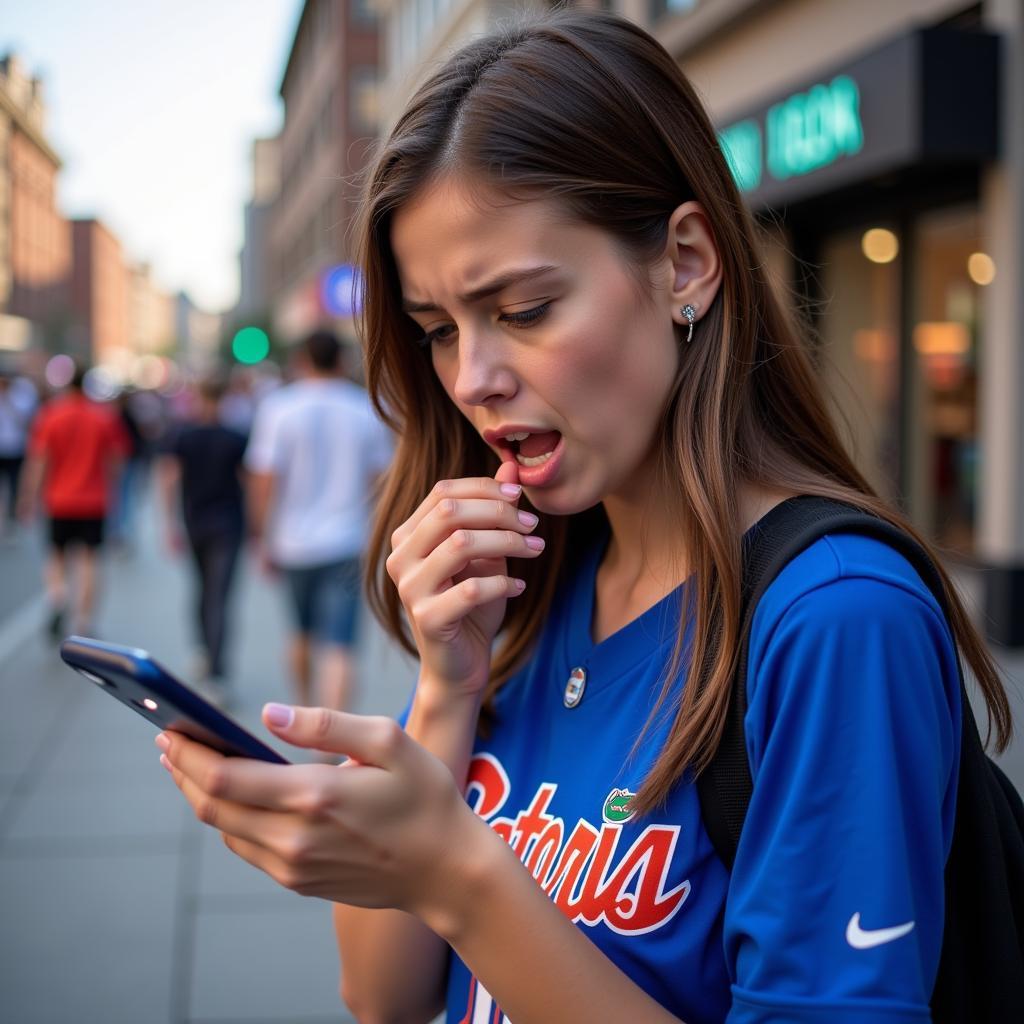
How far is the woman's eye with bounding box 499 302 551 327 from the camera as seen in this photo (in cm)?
150

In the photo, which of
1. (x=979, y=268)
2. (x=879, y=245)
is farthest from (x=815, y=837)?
(x=879, y=245)

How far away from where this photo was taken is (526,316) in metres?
1.51

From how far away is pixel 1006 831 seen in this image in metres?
1.36

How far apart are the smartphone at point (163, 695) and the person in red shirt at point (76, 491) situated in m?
8.82

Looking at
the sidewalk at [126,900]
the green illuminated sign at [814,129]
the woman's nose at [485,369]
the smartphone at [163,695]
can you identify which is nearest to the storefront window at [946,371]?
the green illuminated sign at [814,129]

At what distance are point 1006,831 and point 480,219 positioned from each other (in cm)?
97

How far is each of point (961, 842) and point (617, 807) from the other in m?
0.39

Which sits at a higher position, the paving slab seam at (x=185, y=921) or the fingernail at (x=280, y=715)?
the fingernail at (x=280, y=715)

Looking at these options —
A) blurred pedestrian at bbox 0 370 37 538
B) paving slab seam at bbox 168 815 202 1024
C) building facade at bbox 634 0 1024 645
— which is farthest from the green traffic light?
paving slab seam at bbox 168 815 202 1024

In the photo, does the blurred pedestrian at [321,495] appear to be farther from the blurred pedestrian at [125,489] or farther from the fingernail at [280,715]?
the blurred pedestrian at [125,489]

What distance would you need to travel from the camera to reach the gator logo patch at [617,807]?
1.41m

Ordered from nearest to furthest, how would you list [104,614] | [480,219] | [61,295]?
[480,219], [104,614], [61,295]

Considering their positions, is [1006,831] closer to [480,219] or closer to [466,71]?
[480,219]

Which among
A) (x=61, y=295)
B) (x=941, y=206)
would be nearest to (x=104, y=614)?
(x=941, y=206)
